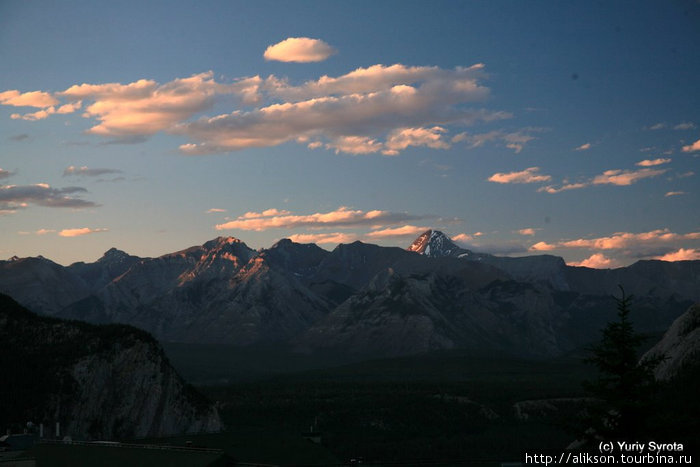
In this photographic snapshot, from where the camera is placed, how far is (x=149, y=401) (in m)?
193

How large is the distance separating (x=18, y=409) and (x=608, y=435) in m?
125

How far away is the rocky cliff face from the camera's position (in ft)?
475

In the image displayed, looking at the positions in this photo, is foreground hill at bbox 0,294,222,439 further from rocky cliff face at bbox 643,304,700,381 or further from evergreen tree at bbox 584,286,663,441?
evergreen tree at bbox 584,286,663,441

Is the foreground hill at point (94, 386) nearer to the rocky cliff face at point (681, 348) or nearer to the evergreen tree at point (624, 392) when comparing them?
the rocky cliff face at point (681, 348)

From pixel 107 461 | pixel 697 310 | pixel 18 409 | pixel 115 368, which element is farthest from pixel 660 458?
pixel 115 368

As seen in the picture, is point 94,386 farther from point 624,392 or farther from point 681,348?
point 624,392

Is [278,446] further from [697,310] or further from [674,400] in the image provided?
[697,310]

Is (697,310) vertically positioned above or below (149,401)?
above

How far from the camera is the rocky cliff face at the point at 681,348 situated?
475 ft

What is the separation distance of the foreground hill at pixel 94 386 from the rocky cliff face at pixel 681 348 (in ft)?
282

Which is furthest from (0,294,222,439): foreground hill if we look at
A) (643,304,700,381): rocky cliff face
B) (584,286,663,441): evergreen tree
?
(584,286,663,441): evergreen tree

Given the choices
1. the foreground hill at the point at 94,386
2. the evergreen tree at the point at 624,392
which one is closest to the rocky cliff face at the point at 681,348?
the evergreen tree at the point at 624,392

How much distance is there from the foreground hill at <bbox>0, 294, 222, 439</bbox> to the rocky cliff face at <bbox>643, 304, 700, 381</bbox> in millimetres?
85966

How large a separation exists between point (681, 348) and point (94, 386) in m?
104
